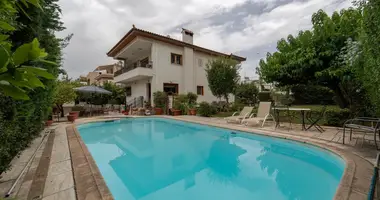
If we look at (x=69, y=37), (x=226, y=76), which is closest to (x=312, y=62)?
(x=226, y=76)

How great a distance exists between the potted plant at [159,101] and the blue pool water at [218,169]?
8.19 m

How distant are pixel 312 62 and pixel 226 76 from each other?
24.1 feet

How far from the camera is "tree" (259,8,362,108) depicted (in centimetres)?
754

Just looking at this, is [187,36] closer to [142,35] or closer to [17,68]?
[142,35]

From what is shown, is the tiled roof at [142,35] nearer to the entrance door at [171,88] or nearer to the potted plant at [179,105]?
the entrance door at [171,88]

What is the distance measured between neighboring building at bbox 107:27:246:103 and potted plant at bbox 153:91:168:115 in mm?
862

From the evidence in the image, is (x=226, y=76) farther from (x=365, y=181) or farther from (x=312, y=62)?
(x=365, y=181)

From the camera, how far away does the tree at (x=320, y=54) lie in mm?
7543

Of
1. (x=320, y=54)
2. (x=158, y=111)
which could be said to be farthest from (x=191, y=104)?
(x=320, y=54)

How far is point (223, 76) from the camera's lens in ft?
48.5

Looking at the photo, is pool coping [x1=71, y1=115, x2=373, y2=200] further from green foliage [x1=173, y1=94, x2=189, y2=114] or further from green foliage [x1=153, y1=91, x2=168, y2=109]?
green foliage [x1=153, y1=91, x2=168, y2=109]

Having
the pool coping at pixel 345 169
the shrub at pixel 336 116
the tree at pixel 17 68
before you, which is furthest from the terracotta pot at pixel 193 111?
the tree at pixel 17 68

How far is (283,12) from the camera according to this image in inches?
482

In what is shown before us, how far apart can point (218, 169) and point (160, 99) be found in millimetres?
11505
